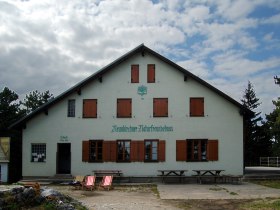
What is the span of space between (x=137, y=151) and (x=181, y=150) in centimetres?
256

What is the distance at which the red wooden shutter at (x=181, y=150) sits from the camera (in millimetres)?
25219

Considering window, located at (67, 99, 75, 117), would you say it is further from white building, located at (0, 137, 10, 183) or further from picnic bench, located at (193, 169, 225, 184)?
picnic bench, located at (193, 169, 225, 184)

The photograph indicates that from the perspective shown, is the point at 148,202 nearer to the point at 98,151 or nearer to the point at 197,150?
the point at 197,150

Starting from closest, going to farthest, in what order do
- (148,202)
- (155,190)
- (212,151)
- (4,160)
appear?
(148,202)
(155,190)
(212,151)
(4,160)

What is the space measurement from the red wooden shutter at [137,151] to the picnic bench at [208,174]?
336cm

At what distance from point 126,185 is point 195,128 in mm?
5465

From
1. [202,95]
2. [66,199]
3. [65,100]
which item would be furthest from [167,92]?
[66,199]

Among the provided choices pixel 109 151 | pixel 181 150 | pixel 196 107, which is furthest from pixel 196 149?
pixel 109 151

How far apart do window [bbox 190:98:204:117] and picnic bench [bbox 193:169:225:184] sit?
3.31 meters

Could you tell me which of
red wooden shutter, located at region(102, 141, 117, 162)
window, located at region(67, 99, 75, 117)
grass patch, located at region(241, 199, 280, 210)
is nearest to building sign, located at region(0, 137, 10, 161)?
window, located at region(67, 99, 75, 117)

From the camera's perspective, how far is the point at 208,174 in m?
25.0

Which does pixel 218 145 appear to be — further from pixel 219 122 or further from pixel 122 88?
pixel 122 88

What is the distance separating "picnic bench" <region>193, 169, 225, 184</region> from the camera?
23.8 meters

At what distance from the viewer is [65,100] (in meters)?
26.2
